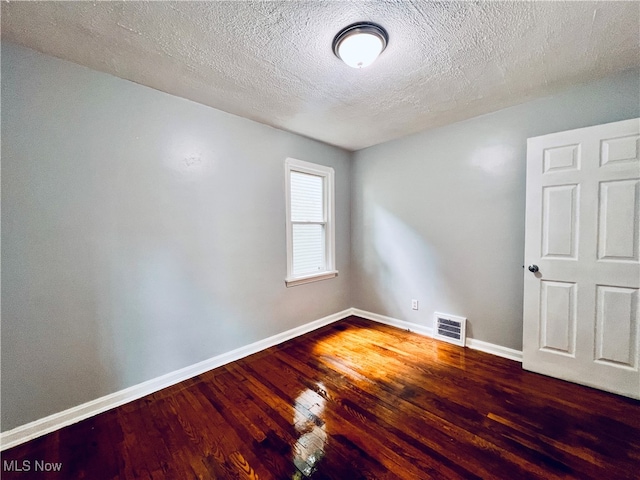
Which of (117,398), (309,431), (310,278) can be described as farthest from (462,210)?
(117,398)

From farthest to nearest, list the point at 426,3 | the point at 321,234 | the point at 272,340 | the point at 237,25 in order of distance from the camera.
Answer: the point at 321,234 < the point at 272,340 < the point at 237,25 < the point at 426,3

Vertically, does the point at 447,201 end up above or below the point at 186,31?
below

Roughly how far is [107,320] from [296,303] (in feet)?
6.02

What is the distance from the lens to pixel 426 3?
132 centimetres

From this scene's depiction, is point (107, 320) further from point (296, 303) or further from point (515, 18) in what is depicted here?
point (515, 18)

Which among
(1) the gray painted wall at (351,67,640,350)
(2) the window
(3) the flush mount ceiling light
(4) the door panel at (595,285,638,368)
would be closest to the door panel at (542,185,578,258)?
(1) the gray painted wall at (351,67,640,350)

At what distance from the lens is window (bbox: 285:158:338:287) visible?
10.2 feet

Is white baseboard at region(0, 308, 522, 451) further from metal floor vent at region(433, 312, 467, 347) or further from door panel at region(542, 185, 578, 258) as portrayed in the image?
door panel at region(542, 185, 578, 258)

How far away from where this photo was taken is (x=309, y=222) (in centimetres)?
336

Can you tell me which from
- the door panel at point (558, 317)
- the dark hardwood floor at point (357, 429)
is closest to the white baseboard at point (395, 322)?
the dark hardwood floor at point (357, 429)

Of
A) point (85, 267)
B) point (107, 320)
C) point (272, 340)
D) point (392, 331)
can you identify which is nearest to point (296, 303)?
point (272, 340)

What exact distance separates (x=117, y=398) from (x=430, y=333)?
3.12 metres

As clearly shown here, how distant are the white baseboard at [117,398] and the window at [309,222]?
866 mm

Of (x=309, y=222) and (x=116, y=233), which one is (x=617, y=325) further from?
(x=116, y=233)
